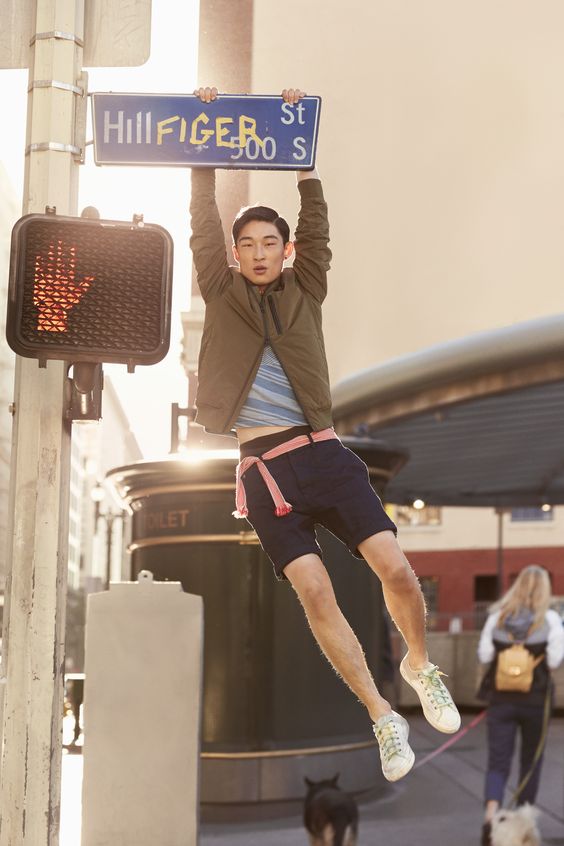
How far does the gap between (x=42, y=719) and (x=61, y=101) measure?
2.08 metres

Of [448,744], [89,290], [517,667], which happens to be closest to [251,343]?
[89,290]

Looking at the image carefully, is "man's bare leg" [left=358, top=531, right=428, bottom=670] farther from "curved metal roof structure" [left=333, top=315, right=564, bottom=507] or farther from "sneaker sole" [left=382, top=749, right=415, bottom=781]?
"curved metal roof structure" [left=333, top=315, right=564, bottom=507]

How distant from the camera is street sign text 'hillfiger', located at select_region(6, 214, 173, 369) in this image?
9.84ft

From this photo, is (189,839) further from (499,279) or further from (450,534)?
A: (450,534)

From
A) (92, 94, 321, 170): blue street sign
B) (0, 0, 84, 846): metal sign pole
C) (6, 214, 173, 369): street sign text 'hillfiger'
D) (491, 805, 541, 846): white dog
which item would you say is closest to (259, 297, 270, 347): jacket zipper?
(92, 94, 321, 170): blue street sign

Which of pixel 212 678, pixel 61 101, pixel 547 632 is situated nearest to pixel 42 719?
pixel 61 101

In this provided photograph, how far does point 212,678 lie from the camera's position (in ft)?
40.7

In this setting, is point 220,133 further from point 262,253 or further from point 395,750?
point 395,750

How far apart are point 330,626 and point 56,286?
1.24m

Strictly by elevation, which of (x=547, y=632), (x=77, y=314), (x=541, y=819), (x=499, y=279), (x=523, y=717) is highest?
(x=499, y=279)

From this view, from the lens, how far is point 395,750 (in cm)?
234

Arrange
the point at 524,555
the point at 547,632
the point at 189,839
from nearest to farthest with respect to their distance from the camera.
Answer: the point at 189,839 < the point at 547,632 < the point at 524,555

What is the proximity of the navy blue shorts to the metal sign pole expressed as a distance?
130 cm

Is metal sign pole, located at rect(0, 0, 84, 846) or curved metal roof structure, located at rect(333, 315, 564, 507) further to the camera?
curved metal roof structure, located at rect(333, 315, 564, 507)
